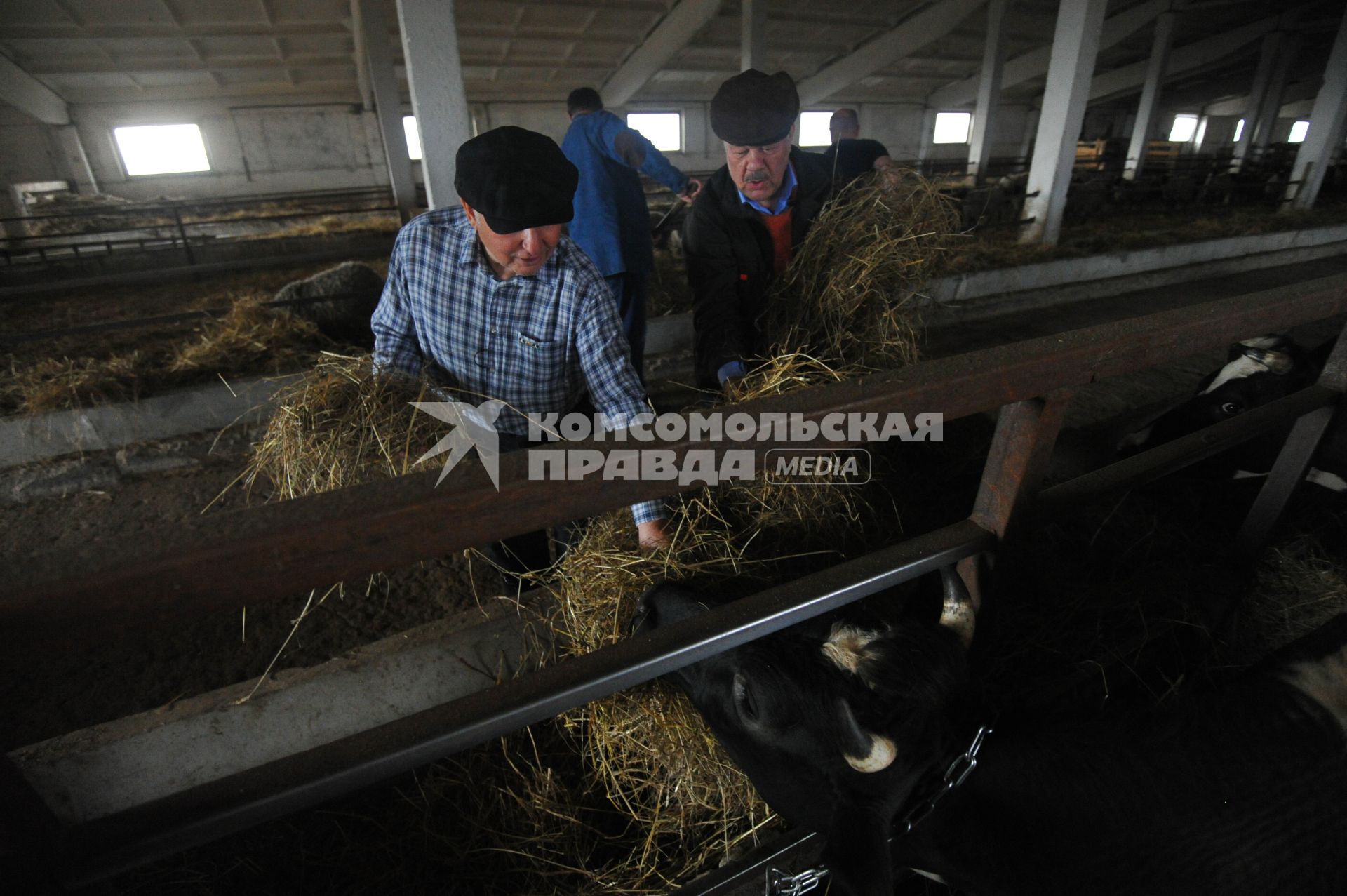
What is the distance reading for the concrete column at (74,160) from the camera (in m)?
15.0

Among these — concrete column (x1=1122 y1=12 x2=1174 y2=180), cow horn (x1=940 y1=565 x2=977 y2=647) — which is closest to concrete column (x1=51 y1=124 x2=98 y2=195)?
cow horn (x1=940 y1=565 x2=977 y2=647)

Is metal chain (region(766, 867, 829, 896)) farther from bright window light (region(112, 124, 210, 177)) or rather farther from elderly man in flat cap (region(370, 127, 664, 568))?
bright window light (region(112, 124, 210, 177))

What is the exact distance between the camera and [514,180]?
1732 mm

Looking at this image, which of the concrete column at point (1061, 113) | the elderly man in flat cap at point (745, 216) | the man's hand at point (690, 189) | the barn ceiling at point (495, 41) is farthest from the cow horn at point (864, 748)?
the barn ceiling at point (495, 41)

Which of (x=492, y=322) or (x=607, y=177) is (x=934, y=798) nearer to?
(x=492, y=322)

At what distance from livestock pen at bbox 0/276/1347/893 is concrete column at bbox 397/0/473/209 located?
320 cm

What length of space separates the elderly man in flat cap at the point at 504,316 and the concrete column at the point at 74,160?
18.9 meters

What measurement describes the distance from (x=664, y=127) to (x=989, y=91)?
11.5 metres

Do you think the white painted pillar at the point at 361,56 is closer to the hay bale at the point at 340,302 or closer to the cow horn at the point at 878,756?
the hay bale at the point at 340,302

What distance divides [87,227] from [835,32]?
13.8 metres

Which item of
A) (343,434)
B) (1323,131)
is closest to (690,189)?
(343,434)

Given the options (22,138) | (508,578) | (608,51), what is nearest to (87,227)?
(22,138)

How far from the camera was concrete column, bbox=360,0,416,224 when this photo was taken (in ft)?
25.3

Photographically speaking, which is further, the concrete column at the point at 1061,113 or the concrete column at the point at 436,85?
the concrete column at the point at 1061,113
